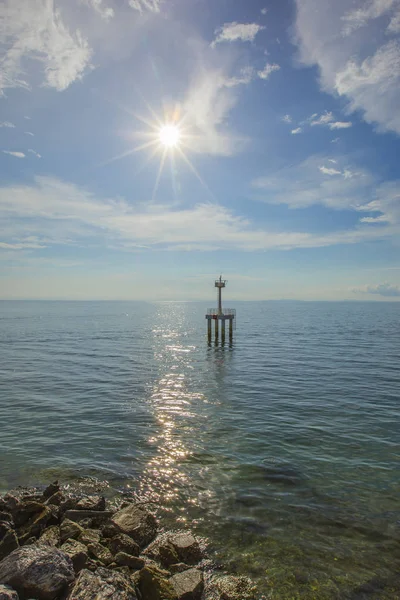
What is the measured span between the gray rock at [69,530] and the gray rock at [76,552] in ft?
1.17

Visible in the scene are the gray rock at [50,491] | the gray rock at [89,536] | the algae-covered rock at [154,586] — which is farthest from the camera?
the gray rock at [50,491]

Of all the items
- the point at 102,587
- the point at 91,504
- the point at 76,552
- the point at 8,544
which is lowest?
the point at 91,504

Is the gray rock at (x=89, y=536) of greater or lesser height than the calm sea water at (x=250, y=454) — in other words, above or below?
above

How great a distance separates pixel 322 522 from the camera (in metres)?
11.3

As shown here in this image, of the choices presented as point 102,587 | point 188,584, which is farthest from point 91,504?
point 188,584

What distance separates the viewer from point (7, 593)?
6668mm

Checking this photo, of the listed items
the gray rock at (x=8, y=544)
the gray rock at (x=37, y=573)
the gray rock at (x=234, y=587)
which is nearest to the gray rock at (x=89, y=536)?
the gray rock at (x=37, y=573)

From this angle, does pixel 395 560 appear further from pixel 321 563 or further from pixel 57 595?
pixel 57 595

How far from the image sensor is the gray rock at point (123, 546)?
9203mm

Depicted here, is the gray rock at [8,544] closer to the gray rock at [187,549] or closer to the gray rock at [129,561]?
the gray rock at [129,561]

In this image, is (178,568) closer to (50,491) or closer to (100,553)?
(100,553)

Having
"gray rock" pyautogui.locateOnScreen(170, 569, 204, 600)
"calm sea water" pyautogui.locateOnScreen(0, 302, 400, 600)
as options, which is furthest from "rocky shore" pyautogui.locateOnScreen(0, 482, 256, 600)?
"calm sea water" pyautogui.locateOnScreen(0, 302, 400, 600)

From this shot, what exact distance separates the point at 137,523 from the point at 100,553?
5.39ft

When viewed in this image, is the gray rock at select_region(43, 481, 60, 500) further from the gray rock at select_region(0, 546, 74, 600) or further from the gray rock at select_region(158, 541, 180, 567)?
the gray rock at select_region(158, 541, 180, 567)
